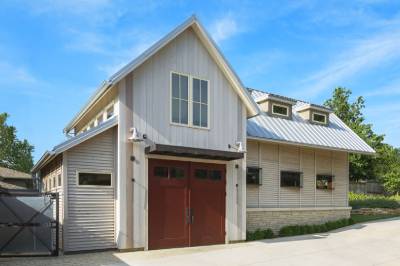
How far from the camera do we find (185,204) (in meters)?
13.2

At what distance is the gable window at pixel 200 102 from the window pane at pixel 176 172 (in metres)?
1.61

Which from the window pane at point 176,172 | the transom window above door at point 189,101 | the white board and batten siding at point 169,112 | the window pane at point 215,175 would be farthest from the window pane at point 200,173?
the transom window above door at point 189,101

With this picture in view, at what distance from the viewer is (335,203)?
63.8 ft

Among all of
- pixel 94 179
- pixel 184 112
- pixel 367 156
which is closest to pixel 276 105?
pixel 184 112

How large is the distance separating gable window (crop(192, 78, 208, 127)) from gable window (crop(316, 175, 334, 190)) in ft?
25.1

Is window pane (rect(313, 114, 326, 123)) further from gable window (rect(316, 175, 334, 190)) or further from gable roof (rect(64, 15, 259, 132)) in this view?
gable roof (rect(64, 15, 259, 132))

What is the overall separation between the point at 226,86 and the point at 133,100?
3758 mm

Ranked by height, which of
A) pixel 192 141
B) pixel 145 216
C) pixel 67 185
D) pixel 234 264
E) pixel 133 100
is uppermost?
pixel 133 100

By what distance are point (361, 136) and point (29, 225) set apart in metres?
32.1

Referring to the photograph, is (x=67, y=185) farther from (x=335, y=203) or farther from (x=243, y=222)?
(x=335, y=203)

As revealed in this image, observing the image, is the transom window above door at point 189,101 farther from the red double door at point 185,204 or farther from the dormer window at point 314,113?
the dormer window at point 314,113

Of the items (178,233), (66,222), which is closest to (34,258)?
(66,222)

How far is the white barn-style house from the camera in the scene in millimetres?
Result: 11859

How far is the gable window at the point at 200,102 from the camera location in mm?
13750
